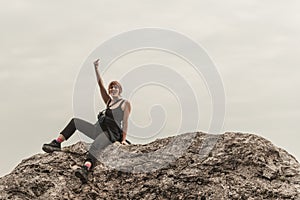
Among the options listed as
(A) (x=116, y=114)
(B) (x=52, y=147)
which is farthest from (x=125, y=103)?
(B) (x=52, y=147)

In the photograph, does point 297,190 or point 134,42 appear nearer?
point 297,190

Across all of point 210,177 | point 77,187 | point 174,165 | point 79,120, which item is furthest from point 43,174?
point 210,177

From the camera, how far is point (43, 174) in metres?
11.9

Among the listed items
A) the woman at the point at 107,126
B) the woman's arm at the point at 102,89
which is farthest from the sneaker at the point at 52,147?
the woman's arm at the point at 102,89

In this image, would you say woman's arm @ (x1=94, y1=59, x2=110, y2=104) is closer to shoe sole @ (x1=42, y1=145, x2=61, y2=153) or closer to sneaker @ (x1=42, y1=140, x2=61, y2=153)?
sneaker @ (x1=42, y1=140, x2=61, y2=153)

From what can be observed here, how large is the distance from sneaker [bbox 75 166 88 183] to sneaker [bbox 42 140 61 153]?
136cm

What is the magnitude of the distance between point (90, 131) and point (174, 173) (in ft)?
9.20

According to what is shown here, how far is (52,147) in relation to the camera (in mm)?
12805

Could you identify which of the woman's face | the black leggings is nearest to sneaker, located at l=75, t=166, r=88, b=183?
the black leggings

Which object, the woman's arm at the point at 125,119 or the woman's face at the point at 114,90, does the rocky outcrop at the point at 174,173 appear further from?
the woman's face at the point at 114,90

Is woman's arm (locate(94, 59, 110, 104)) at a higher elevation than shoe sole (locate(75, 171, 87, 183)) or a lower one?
higher

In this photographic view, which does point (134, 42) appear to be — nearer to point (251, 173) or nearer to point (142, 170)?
point (142, 170)

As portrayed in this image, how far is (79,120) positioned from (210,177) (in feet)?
13.2

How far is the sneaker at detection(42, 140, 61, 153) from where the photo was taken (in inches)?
502
